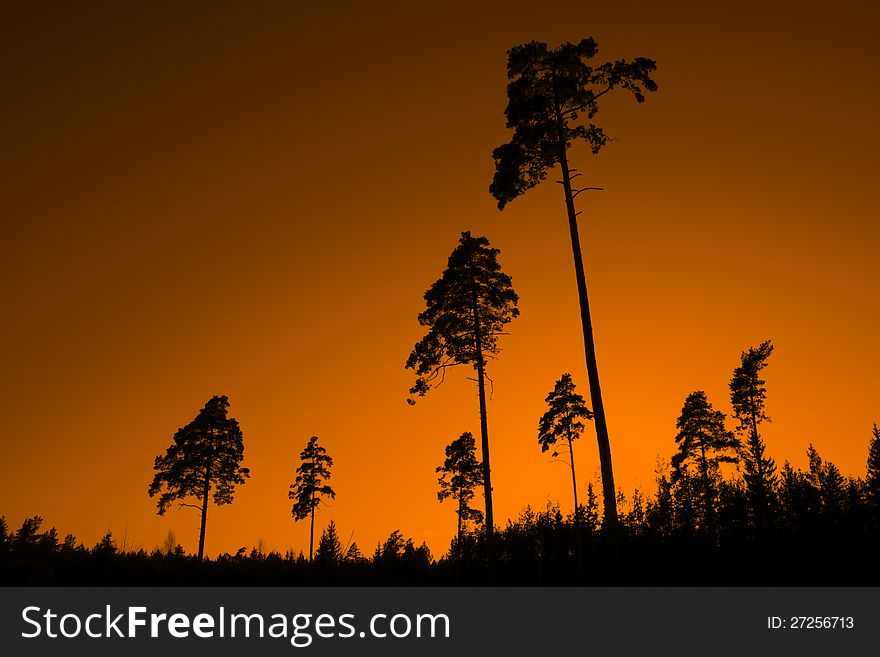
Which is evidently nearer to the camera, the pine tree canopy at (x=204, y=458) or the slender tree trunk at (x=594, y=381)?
the slender tree trunk at (x=594, y=381)

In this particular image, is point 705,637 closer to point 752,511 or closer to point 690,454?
point 690,454

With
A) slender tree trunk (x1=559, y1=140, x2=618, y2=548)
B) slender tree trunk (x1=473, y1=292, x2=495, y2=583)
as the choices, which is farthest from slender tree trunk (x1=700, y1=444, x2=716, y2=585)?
slender tree trunk (x1=559, y1=140, x2=618, y2=548)

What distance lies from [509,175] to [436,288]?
Result: 999 centimetres

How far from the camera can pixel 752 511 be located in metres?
60.4

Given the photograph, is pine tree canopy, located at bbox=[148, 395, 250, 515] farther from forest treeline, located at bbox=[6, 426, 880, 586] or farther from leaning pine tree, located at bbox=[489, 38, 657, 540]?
leaning pine tree, located at bbox=[489, 38, 657, 540]

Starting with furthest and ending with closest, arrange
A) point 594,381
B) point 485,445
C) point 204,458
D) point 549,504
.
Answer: point 549,504
point 204,458
point 485,445
point 594,381

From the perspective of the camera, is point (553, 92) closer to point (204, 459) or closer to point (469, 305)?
point (469, 305)

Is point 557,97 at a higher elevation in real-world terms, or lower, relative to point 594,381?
higher

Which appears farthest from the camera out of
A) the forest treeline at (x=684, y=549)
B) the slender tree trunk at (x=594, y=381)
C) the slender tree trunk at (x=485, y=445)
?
the forest treeline at (x=684, y=549)

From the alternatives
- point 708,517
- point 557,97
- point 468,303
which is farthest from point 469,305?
point 708,517

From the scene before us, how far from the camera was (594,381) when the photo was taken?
1900 cm

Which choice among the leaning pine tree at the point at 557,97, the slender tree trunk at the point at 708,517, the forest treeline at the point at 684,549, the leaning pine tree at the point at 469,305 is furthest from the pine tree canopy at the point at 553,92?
the slender tree trunk at the point at 708,517

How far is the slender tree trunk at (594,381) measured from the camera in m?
17.8

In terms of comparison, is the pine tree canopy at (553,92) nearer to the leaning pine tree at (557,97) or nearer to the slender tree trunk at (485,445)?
the leaning pine tree at (557,97)
